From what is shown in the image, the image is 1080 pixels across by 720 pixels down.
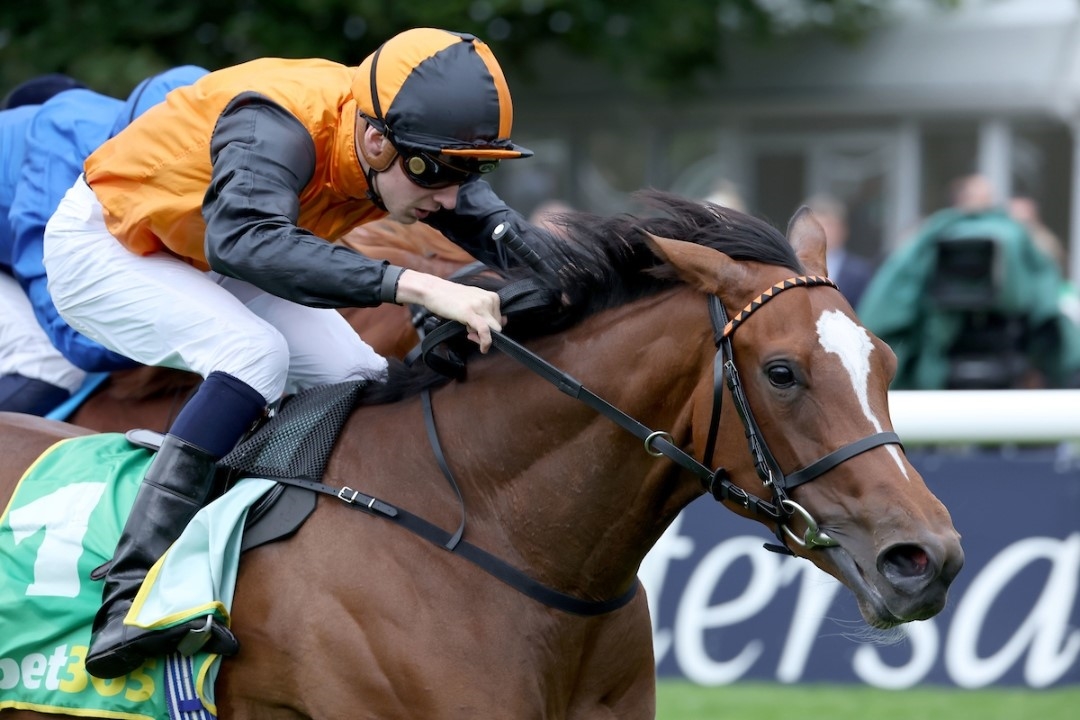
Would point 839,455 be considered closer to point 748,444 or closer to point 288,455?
point 748,444

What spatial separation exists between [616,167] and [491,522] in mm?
13028

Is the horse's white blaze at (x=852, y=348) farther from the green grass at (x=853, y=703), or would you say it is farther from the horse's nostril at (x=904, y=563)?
the green grass at (x=853, y=703)

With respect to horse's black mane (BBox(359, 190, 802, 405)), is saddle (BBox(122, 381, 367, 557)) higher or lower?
lower

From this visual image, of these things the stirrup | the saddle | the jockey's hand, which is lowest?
the stirrup

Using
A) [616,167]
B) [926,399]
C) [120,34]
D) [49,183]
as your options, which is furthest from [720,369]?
[616,167]

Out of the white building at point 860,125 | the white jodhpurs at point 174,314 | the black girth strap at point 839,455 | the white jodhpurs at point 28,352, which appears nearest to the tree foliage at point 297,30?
the white building at point 860,125

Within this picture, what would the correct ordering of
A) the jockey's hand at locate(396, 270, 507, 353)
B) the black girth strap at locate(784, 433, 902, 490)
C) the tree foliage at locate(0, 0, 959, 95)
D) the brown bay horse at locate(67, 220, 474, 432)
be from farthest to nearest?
the tree foliage at locate(0, 0, 959, 95), the brown bay horse at locate(67, 220, 474, 432), the jockey's hand at locate(396, 270, 507, 353), the black girth strap at locate(784, 433, 902, 490)

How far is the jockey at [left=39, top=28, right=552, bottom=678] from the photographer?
322 cm

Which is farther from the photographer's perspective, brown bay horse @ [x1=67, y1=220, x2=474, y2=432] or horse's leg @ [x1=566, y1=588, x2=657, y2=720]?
brown bay horse @ [x1=67, y1=220, x2=474, y2=432]

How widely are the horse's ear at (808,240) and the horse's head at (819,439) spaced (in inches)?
8.3

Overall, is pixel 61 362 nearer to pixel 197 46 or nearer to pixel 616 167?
pixel 197 46

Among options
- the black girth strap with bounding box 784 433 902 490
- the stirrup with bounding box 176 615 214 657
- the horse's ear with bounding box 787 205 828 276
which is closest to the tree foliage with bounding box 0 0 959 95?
the horse's ear with bounding box 787 205 828 276

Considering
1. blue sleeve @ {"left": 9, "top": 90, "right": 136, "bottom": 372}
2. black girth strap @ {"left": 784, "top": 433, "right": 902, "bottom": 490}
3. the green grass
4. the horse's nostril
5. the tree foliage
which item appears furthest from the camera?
the tree foliage

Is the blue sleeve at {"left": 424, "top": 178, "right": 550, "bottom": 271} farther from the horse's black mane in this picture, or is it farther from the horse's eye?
the horse's eye
